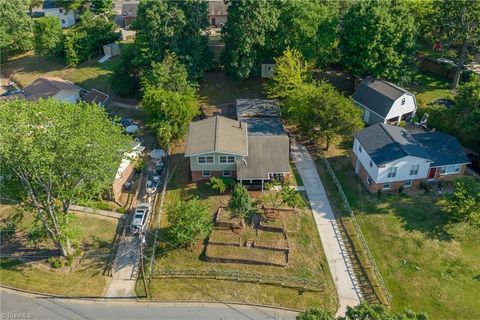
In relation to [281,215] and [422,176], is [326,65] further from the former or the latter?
[281,215]

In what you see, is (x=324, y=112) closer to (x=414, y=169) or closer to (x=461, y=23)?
(x=414, y=169)

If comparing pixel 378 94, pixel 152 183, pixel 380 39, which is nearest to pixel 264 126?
pixel 152 183

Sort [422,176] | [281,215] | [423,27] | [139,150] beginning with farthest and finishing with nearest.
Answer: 1. [423,27]
2. [139,150]
3. [422,176]
4. [281,215]

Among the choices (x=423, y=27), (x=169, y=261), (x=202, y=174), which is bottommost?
(x=169, y=261)

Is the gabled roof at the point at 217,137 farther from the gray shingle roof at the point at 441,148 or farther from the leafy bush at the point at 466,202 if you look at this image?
the leafy bush at the point at 466,202

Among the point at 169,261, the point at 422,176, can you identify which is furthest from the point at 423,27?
the point at 169,261

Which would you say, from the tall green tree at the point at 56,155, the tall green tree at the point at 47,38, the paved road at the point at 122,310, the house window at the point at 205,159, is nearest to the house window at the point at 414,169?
the paved road at the point at 122,310
